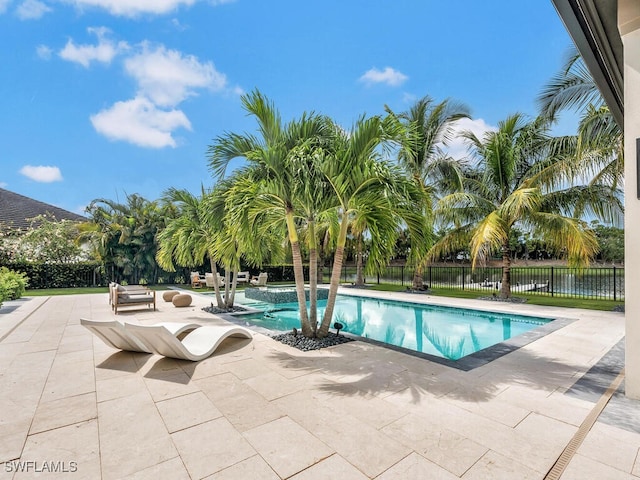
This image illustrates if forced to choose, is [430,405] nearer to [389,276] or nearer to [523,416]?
[523,416]

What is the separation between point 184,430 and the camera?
3080 millimetres

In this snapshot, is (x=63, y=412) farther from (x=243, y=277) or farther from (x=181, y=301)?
(x=243, y=277)

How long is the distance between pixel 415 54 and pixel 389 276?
14.5 metres

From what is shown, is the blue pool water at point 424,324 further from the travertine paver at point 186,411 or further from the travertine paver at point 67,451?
the travertine paver at point 67,451

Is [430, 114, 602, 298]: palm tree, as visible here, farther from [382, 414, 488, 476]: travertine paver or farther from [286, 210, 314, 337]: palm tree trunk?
[382, 414, 488, 476]: travertine paver

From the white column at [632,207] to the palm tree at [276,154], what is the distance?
14.2ft

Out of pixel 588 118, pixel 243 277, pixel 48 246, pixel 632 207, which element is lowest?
pixel 243 277

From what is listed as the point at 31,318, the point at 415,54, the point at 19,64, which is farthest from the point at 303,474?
the point at 19,64

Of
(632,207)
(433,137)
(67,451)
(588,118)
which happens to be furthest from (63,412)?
(433,137)

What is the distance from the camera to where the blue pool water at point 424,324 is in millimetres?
7797

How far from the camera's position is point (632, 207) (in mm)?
3768

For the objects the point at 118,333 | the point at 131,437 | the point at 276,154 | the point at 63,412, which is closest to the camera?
the point at 131,437

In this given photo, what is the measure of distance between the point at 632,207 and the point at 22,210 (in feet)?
137

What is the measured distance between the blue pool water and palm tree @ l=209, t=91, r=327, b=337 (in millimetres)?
3060
